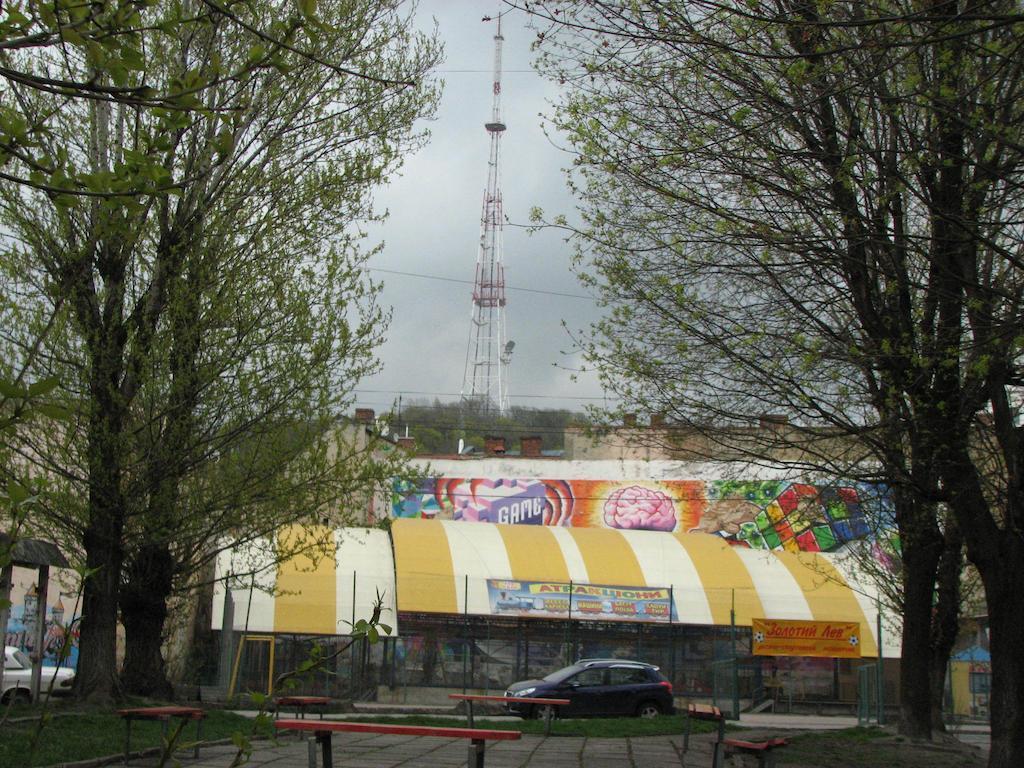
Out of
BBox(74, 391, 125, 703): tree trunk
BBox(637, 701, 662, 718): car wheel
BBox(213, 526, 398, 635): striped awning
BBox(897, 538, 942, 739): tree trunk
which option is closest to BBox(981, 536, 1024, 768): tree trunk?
BBox(897, 538, 942, 739): tree trunk

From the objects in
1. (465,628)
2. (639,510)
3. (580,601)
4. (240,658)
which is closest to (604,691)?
(465,628)

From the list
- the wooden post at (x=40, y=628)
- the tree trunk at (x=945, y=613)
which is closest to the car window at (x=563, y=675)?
the tree trunk at (x=945, y=613)

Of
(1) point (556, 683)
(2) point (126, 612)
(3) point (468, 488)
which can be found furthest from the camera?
(3) point (468, 488)

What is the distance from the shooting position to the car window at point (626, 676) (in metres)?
25.8

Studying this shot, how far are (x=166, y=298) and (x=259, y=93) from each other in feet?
11.5

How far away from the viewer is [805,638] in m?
31.8

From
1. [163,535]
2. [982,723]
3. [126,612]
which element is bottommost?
[982,723]

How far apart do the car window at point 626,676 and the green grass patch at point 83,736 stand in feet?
36.2

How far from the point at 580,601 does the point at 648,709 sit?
738 cm

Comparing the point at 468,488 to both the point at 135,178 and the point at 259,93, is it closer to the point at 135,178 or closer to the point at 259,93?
the point at 259,93

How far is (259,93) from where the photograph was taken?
17281 millimetres

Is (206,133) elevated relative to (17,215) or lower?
elevated

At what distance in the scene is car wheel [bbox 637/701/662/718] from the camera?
25.8 m

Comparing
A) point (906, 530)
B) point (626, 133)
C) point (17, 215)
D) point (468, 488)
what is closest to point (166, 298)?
point (17, 215)
